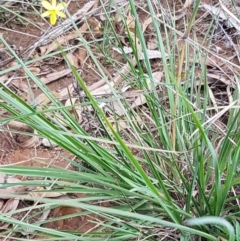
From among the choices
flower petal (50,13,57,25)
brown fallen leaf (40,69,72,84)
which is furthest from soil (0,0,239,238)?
flower petal (50,13,57,25)

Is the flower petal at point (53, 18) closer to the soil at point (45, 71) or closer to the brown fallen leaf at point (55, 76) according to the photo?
the soil at point (45, 71)

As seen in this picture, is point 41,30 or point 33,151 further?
point 41,30

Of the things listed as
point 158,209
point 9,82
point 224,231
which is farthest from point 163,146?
point 9,82

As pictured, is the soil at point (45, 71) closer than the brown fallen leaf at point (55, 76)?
Yes

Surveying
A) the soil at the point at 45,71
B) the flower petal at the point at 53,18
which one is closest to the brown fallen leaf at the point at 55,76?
the soil at the point at 45,71

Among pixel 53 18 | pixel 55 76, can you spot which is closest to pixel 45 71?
pixel 55 76

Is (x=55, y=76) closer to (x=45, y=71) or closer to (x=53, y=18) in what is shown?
(x=45, y=71)

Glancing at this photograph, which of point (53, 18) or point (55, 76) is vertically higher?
point (53, 18)

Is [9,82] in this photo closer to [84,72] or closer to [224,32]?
[84,72]

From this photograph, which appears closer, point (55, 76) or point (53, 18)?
point (53, 18)
